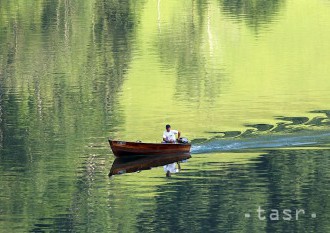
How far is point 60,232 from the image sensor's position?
62.3 meters

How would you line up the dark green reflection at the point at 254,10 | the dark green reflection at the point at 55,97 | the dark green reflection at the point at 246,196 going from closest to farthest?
the dark green reflection at the point at 246,196
the dark green reflection at the point at 55,97
the dark green reflection at the point at 254,10

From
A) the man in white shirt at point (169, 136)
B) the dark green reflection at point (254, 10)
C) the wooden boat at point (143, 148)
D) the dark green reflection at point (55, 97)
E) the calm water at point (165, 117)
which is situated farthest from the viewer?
the dark green reflection at point (254, 10)

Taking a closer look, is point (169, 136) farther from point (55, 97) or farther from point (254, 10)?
point (254, 10)

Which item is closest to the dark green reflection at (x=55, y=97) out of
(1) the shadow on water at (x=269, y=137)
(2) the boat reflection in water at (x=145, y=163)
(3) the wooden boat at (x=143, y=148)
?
(2) the boat reflection in water at (x=145, y=163)

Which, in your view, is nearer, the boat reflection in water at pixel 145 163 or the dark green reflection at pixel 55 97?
the dark green reflection at pixel 55 97

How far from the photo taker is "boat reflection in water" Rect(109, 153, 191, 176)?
75438 mm

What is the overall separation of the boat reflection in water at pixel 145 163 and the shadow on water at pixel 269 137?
79.2 inches

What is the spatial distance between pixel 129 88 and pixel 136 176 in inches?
1506

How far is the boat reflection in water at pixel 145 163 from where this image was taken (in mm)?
75438

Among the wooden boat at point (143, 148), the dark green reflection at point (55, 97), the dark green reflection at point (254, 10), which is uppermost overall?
the wooden boat at point (143, 148)

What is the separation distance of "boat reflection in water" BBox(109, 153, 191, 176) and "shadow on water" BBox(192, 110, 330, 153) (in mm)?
2012

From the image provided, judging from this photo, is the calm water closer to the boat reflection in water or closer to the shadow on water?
the shadow on water

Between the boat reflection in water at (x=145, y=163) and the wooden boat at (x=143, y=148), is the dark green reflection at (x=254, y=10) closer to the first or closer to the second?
the wooden boat at (x=143, y=148)

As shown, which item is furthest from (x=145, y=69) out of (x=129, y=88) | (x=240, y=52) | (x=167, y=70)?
(x=240, y=52)
